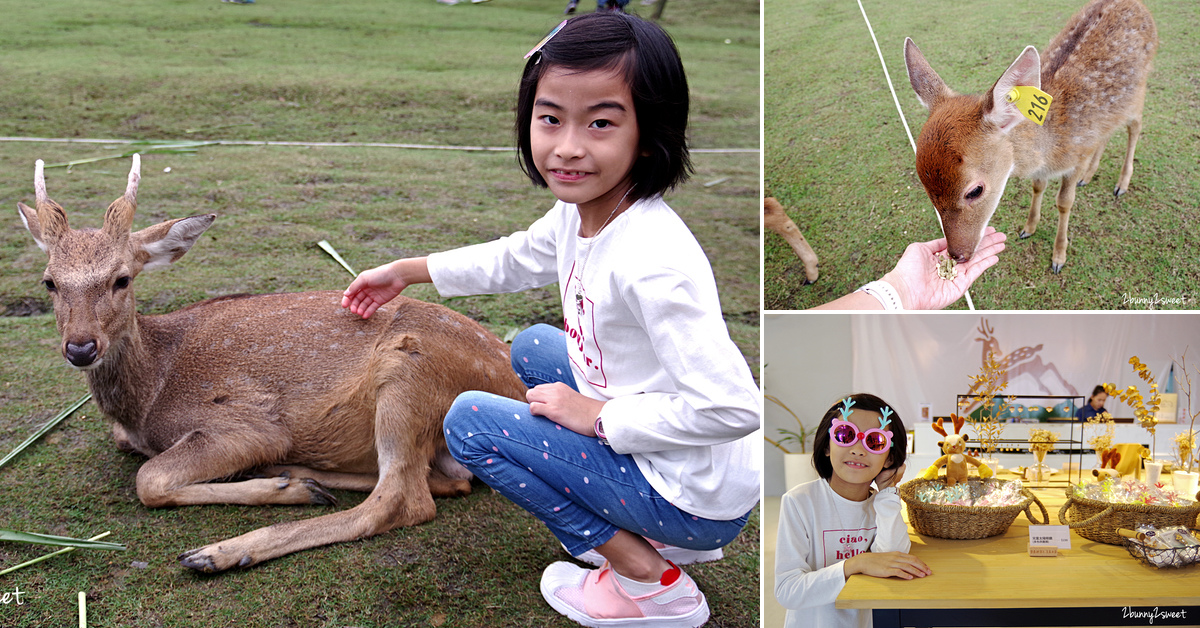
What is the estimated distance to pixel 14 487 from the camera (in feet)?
8.95

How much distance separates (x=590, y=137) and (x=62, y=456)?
2189 millimetres

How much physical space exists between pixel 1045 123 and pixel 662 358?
148cm

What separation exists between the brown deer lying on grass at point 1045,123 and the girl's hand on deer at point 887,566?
916 mm

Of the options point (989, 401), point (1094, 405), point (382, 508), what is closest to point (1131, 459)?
point (1094, 405)

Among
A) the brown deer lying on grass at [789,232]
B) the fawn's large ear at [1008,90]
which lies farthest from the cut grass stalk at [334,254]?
the fawn's large ear at [1008,90]

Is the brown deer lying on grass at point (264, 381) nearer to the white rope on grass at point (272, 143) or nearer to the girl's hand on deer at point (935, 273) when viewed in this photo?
the girl's hand on deer at point (935, 273)

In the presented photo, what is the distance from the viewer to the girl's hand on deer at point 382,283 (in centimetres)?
271

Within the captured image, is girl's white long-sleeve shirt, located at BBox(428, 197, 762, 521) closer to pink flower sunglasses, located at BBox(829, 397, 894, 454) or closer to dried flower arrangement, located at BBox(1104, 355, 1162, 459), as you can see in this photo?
pink flower sunglasses, located at BBox(829, 397, 894, 454)

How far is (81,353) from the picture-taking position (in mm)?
2574

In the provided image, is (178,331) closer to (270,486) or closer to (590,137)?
(270,486)

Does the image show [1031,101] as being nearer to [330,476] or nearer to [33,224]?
[330,476]

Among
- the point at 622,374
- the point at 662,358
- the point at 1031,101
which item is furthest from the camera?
the point at 1031,101

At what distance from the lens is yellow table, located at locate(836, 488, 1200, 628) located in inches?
85.4

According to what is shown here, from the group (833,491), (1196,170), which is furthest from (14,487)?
(1196,170)
